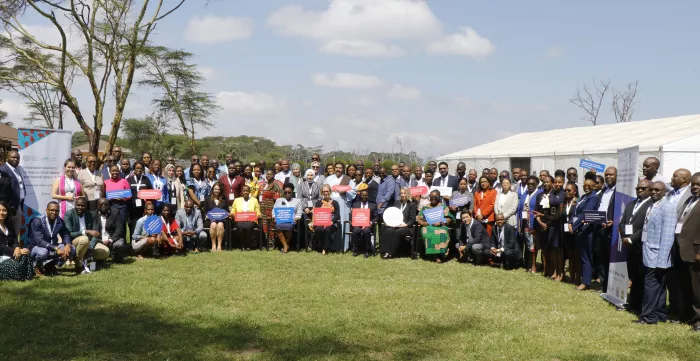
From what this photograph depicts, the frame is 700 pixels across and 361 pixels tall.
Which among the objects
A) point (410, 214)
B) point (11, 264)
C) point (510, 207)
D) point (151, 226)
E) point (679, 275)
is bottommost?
point (11, 264)

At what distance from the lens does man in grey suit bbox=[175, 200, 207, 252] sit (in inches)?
485

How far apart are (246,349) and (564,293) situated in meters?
5.25

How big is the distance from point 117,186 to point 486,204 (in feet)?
23.4

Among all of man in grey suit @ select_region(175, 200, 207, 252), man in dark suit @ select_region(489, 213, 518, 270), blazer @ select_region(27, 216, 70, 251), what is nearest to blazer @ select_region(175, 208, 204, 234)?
man in grey suit @ select_region(175, 200, 207, 252)

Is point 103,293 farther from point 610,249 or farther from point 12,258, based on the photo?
point 610,249

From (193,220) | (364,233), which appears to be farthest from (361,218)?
(193,220)

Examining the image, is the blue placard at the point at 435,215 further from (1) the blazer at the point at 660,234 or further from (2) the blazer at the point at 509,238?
(1) the blazer at the point at 660,234

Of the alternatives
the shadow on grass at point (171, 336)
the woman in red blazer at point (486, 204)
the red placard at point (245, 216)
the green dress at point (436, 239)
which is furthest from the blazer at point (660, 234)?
the red placard at point (245, 216)

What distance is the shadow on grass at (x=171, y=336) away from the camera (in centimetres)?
562

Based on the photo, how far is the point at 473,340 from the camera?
623 centimetres

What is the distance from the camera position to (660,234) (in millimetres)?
6910

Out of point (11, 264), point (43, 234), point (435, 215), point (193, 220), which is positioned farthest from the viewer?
point (193, 220)

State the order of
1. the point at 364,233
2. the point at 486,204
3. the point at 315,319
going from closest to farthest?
the point at 315,319 < the point at 486,204 < the point at 364,233

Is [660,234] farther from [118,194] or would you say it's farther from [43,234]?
[118,194]
